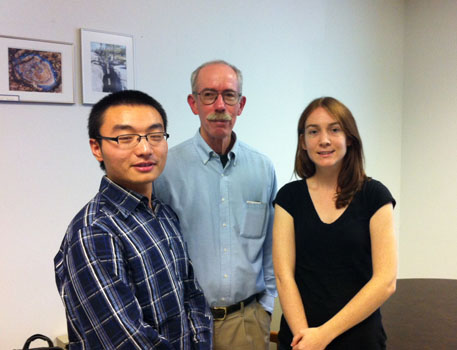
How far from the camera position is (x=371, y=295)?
1389 millimetres

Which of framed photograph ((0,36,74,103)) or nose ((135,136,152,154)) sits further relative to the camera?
framed photograph ((0,36,74,103))

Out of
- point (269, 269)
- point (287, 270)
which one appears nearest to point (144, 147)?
point (287, 270)

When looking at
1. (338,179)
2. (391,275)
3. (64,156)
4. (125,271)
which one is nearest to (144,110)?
(125,271)

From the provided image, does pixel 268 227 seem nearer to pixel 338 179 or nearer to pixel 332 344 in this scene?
pixel 338 179

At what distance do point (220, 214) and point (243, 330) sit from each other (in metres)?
0.47

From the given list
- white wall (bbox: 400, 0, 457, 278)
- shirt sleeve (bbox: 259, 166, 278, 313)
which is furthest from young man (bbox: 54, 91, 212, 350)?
white wall (bbox: 400, 0, 457, 278)

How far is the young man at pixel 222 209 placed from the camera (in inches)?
67.3

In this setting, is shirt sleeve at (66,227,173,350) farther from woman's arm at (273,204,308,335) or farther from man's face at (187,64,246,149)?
man's face at (187,64,246,149)

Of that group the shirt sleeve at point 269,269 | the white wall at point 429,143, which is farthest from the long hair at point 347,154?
the white wall at point 429,143

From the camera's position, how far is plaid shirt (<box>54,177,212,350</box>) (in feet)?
3.66

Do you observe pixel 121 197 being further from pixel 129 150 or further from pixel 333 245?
pixel 333 245

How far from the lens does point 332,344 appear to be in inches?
56.5

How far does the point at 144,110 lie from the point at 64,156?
43.5 inches

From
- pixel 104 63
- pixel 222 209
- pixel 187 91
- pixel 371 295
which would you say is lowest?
pixel 371 295
